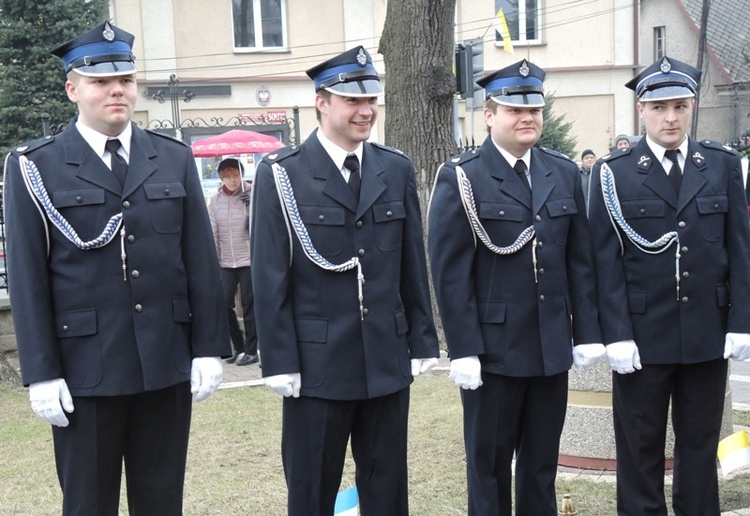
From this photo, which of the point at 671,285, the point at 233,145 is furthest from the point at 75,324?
the point at 233,145

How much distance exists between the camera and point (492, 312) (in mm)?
4355

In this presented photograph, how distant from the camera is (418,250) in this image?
4.23 m

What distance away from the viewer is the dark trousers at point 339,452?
159 inches

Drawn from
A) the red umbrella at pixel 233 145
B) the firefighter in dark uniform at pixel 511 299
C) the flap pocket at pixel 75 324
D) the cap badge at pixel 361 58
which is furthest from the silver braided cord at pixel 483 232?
the red umbrella at pixel 233 145

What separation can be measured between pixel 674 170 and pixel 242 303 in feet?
20.4

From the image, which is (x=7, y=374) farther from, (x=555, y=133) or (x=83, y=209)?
(x=555, y=133)

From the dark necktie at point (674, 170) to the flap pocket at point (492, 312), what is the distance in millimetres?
946

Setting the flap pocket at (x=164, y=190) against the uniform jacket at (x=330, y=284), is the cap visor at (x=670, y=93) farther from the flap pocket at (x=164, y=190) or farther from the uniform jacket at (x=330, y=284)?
the flap pocket at (x=164, y=190)

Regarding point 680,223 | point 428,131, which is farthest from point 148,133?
point 428,131

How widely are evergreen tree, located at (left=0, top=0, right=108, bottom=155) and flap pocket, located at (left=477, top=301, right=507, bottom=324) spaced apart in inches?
806

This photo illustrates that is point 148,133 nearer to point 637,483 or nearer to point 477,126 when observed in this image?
point 637,483

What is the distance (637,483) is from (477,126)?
77.4ft

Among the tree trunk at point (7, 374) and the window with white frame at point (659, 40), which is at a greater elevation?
the window with white frame at point (659, 40)

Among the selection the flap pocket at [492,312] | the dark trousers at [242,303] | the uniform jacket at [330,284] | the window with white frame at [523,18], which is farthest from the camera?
the window with white frame at [523,18]
